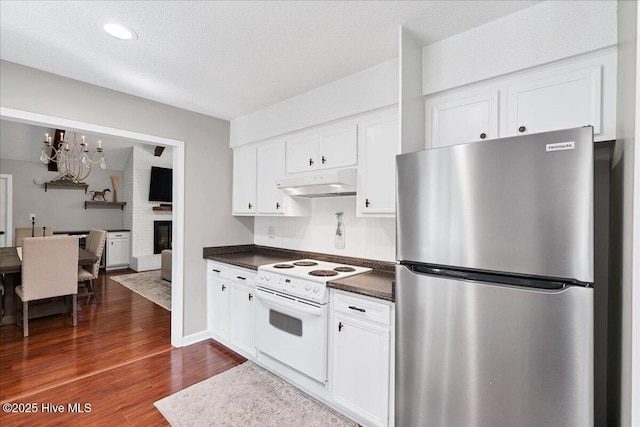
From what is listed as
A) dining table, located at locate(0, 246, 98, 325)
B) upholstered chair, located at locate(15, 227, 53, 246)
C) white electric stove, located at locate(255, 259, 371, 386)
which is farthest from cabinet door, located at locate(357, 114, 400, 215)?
upholstered chair, located at locate(15, 227, 53, 246)

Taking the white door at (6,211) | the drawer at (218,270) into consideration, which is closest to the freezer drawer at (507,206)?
the drawer at (218,270)

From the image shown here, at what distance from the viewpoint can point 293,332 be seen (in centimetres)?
234

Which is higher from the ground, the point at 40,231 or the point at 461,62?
the point at 461,62

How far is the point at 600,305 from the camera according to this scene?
4.66 feet

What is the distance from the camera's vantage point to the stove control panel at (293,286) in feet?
7.06

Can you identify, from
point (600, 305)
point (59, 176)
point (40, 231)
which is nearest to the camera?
point (600, 305)

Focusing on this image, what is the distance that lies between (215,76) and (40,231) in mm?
5718

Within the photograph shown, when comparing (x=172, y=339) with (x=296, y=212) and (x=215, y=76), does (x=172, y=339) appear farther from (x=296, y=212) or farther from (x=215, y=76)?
(x=215, y=76)

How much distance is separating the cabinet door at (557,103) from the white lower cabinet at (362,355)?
125 cm

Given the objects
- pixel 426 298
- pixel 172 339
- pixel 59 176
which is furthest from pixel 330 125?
pixel 59 176

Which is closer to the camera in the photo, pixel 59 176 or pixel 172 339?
pixel 172 339

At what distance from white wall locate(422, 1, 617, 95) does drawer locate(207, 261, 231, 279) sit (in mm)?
2390

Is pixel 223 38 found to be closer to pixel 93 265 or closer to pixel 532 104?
pixel 532 104

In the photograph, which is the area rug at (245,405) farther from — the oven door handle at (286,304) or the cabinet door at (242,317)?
the oven door handle at (286,304)
